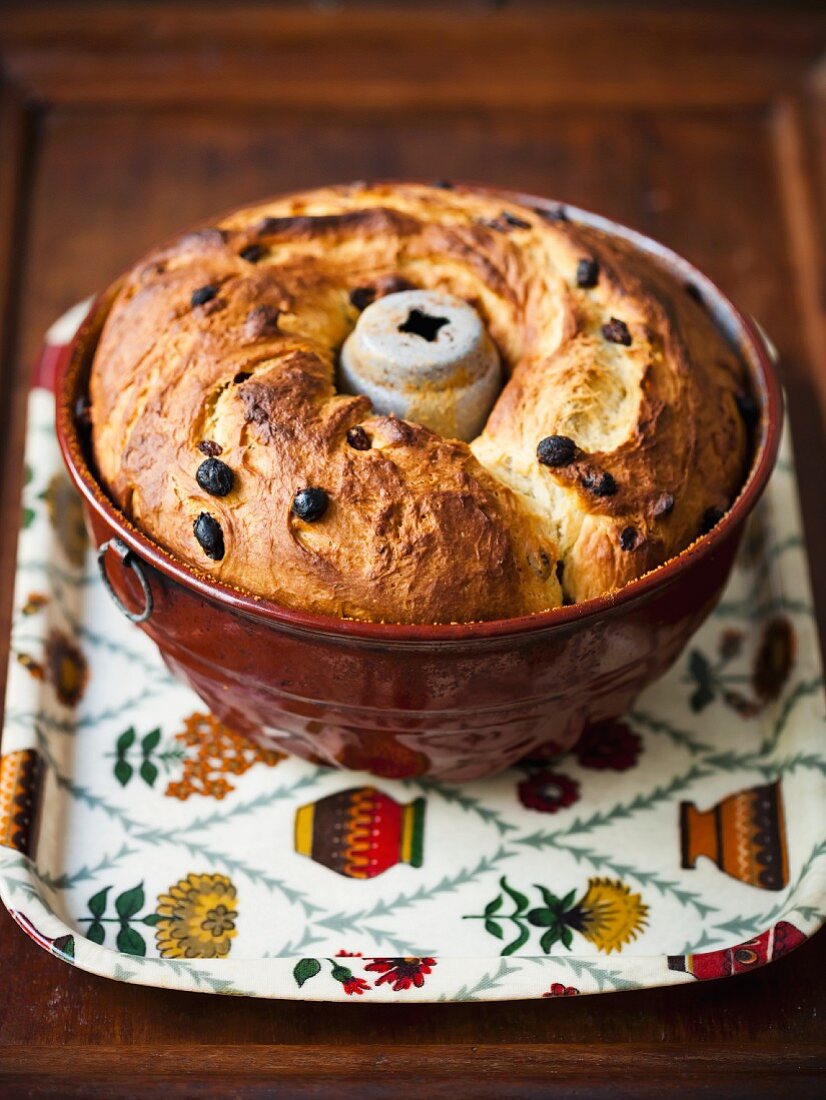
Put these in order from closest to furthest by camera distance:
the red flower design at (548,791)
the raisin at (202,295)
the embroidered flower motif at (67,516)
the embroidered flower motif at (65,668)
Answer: the raisin at (202,295) → the red flower design at (548,791) → the embroidered flower motif at (65,668) → the embroidered flower motif at (67,516)

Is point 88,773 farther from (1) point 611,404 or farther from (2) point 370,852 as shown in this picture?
(1) point 611,404

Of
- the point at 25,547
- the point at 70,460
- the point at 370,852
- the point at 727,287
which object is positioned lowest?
the point at 370,852

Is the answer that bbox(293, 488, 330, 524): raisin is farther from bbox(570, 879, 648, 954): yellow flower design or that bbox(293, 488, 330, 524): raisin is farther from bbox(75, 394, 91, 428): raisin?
bbox(570, 879, 648, 954): yellow flower design

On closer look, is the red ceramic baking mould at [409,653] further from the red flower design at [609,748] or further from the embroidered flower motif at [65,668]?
the embroidered flower motif at [65,668]

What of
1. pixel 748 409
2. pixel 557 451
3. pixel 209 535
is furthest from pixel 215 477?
pixel 748 409

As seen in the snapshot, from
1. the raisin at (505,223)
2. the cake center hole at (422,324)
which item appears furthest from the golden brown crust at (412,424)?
the cake center hole at (422,324)

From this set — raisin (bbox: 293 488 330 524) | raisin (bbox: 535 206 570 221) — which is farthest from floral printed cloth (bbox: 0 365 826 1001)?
raisin (bbox: 535 206 570 221)

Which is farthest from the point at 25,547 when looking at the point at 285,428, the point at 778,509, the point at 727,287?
the point at 727,287
